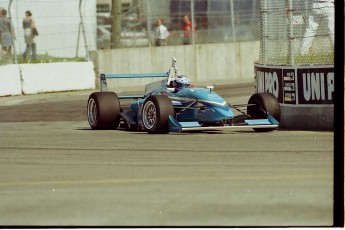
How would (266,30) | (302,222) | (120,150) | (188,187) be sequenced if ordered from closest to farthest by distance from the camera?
(302,222) < (188,187) < (120,150) < (266,30)

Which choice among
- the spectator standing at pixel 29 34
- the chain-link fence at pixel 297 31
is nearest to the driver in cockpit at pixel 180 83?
the chain-link fence at pixel 297 31

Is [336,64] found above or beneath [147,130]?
above

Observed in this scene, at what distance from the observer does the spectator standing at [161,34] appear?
2897 cm

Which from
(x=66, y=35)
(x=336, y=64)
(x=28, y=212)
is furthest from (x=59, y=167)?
(x=66, y=35)

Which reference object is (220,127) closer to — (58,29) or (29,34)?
(29,34)

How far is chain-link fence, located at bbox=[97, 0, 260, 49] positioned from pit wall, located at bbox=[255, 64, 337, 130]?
40.4ft

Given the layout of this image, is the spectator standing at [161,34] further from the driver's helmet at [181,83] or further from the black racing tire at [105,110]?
the driver's helmet at [181,83]

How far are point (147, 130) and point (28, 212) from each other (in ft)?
22.1

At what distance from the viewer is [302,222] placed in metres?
8.41

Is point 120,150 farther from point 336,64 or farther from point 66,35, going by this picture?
point 66,35

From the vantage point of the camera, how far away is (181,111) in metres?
15.7

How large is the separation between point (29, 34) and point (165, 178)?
54.2ft

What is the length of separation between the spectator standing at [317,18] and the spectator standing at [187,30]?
13.5 m

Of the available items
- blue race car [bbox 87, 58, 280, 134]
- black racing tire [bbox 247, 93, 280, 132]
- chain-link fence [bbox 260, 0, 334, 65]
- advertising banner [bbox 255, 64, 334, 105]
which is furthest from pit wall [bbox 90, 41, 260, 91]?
black racing tire [bbox 247, 93, 280, 132]
